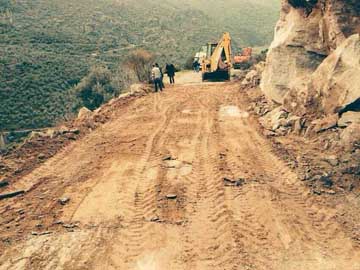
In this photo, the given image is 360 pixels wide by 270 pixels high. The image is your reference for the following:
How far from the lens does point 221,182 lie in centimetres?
1038

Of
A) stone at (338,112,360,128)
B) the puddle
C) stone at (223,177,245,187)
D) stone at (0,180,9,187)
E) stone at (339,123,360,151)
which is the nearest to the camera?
stone at (223,177,245,187)

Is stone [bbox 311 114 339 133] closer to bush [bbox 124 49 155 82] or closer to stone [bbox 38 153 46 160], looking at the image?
stone [bbox 38 153 46 160]

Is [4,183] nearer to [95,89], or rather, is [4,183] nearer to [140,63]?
[140,63]

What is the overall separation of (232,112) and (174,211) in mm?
8024

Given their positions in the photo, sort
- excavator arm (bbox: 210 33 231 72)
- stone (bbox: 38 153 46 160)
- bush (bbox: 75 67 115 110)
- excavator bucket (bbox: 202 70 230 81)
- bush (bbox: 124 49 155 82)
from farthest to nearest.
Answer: bush (bbox: 75 67 115 110) → bush (bbox: 124 49 155 82) → excavator bucket (bbox: 202 70 230 81) → excavator arm (bbox: 210 33 231 72) → stone (bbox: 38 153 46 160)

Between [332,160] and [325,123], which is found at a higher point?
[325,123]

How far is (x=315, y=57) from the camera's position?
48.2 feet

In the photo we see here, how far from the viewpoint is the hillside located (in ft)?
117

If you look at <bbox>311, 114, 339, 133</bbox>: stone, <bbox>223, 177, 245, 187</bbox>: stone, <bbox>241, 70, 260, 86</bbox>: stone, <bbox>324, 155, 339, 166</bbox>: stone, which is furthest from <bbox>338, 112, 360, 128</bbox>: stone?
<bbox>241, 70, 260, 86</bbox>: stone

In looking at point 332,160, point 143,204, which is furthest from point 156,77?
point 143,204

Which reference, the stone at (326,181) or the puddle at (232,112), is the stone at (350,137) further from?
the puddle at (232,112)

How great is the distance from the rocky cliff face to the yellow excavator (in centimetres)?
696

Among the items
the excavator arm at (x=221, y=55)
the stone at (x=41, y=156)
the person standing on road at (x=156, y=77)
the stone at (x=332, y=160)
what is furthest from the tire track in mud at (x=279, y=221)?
the excavator arm at (x=221, y=55)

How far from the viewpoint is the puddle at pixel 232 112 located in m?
16.0
